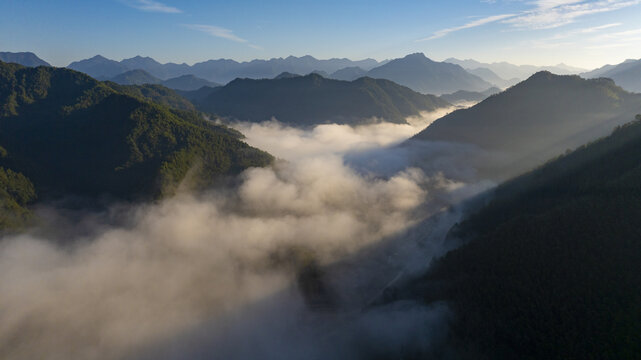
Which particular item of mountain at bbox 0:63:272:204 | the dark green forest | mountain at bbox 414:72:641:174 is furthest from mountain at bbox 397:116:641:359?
the dark green forest

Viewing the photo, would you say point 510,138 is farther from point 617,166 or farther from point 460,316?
point 460,316

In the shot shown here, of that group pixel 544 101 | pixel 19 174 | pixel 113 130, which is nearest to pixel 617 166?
pixel 544 101

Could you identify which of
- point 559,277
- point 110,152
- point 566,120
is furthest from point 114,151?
point 566,120

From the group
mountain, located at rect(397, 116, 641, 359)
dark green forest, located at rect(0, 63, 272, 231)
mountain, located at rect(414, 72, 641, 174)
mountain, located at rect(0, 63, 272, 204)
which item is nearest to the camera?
mountain, located at rect(397, 116, 641, 359)

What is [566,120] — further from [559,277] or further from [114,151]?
[114,151]

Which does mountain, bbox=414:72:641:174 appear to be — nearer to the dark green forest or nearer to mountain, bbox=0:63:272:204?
mountain, bbox=0:63:272:204
